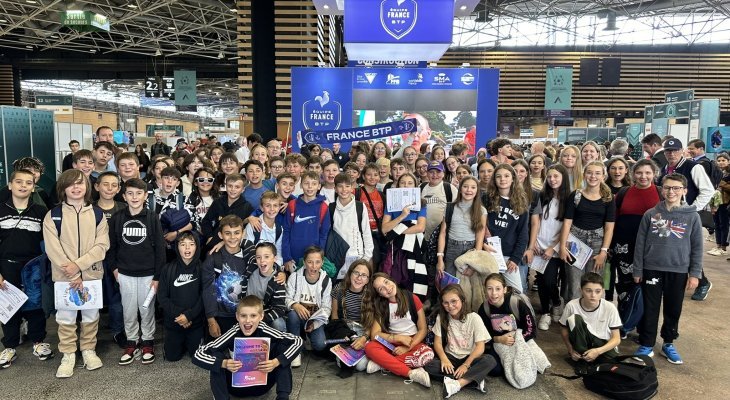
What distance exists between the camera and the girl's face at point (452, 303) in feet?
11.5

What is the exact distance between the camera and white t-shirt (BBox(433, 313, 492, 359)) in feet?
11.4

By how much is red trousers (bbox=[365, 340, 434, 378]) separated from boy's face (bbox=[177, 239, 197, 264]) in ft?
5.04

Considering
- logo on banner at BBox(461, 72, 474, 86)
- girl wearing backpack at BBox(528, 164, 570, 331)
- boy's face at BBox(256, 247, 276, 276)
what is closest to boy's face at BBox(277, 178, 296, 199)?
boy's face at BBox(256, 247, 276, 276)

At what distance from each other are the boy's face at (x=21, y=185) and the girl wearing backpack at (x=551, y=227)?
4.21m

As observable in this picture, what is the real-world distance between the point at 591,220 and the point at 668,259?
0.66m

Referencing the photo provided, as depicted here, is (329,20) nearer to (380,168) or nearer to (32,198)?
(380,168)

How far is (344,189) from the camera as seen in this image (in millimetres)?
4121

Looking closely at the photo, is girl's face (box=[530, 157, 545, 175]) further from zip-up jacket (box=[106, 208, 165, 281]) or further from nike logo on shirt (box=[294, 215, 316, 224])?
zip-up jacket (box=[106, 208, 165, 281])

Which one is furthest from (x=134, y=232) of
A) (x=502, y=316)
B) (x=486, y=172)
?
(x=486, y=172)

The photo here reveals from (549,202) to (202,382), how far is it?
3.35 meters

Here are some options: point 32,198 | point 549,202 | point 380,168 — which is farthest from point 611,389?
point 32,198

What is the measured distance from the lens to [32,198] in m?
3.82

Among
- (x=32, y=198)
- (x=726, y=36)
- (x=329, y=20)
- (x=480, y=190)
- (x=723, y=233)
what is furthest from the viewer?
(x=726, y=36)

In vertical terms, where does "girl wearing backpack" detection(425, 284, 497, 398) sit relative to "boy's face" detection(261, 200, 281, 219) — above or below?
below
